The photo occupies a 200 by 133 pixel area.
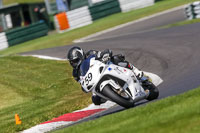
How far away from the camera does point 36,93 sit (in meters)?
14.2

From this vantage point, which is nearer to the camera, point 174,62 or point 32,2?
point 174,62

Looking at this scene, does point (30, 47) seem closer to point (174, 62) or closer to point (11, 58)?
point (11, 58)

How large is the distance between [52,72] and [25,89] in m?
2.05

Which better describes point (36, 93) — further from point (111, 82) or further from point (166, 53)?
point (111, 82)

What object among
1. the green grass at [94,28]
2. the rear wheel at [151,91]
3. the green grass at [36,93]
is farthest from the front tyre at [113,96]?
the green grass at [94,28]

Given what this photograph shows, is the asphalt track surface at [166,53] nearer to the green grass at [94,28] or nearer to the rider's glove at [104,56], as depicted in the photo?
the rider's glove at [104,56]

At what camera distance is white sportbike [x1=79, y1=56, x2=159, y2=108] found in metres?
8.79

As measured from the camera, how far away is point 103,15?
3331 cm

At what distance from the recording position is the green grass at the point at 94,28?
2769 centimetres

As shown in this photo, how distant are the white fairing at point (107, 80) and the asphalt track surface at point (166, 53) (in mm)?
903

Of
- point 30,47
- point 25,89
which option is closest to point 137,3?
point 30,47

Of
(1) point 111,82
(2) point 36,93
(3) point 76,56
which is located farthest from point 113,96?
(2) point 36,93

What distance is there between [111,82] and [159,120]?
2.46m

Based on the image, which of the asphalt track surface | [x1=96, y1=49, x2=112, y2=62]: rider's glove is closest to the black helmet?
[x1=96, y1=49, x2=112, y2=62]: rider's glove
